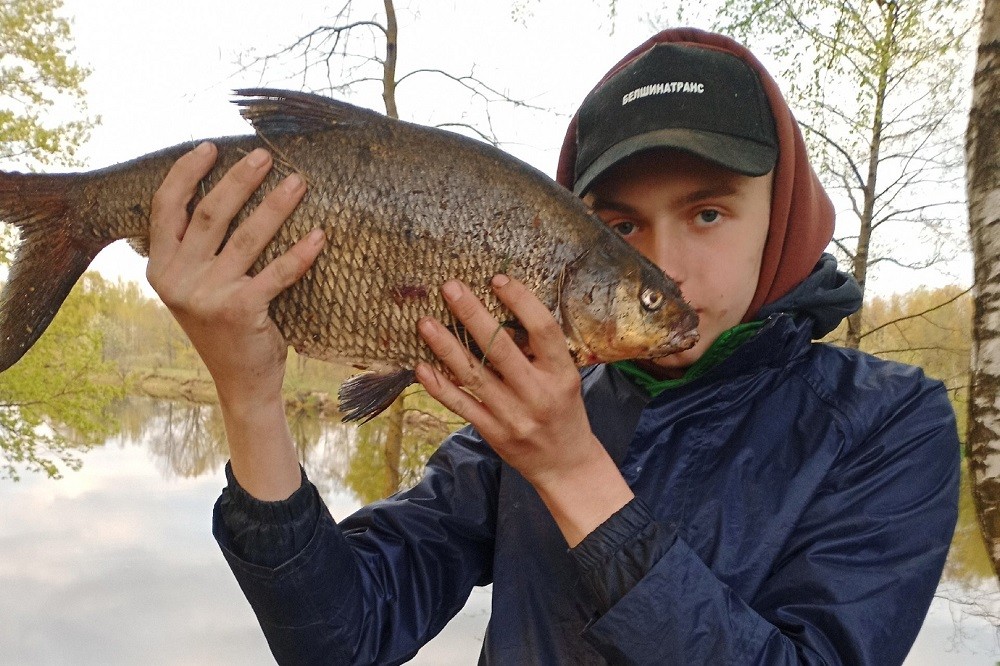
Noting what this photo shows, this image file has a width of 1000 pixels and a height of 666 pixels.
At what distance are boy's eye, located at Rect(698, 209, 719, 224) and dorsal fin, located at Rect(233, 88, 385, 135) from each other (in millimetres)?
693

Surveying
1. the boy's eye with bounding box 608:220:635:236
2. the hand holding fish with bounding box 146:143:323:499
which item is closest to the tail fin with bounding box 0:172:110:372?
the hand holding fish with bounding box 146:143:323:499

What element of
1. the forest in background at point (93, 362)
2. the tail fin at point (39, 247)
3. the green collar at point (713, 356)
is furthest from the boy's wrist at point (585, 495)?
the forest in background at point (93, 362)

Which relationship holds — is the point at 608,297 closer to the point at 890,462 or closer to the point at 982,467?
the point at 890,462

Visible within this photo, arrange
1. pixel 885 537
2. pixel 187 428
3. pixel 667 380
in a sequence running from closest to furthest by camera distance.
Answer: pixel 885 537, pixel 667 380, pixel 187 428

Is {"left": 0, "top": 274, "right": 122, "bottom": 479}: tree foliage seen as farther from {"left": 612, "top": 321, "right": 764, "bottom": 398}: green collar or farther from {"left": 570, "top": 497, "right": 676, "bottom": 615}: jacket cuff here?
{"left": 570, "top": 497, "right": 676, "bottom": 615}: jacket cuff

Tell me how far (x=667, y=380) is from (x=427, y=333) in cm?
65

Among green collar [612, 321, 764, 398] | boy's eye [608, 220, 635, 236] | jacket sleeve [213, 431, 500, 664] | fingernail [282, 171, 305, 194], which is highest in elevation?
fingernail [282, 171, 305, 194]

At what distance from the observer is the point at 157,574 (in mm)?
14461

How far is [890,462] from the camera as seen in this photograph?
3.88ft

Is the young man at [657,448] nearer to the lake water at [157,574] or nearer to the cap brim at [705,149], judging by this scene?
the cap brim at [705,149]

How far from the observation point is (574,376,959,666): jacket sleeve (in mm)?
992

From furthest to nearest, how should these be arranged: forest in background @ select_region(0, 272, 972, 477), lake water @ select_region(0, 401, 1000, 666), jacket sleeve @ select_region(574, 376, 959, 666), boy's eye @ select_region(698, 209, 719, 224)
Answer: lake water @ select_region(0, 401, 1000, 666) → forest in background @ select_region(0, 272, 972, 477) → boy's eye @ select_region(698, 209, 719, 224) → jacket sleeve @ select_region(574, 376, 959, 666)

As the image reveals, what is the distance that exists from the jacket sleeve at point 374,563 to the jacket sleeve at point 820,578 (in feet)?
1.97

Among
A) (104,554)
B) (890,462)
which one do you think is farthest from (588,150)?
(104,554)
